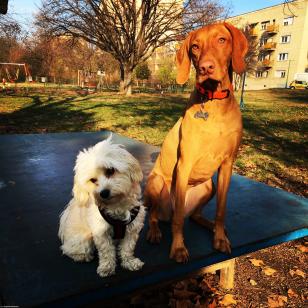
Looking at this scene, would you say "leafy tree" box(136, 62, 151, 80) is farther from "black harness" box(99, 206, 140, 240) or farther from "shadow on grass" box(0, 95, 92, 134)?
"black harness" box(99, 206, 140, 240)

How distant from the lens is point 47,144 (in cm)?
611

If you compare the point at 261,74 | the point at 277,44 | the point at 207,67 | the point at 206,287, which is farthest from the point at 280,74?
the point at 207,67

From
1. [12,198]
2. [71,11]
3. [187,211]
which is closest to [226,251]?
[187,211]

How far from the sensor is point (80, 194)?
2104 mm

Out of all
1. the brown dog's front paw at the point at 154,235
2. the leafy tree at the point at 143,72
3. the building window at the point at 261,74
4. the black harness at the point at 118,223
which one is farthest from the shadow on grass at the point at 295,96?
the building window at the point at 261,74

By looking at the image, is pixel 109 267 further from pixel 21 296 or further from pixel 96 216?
pixel 21 296

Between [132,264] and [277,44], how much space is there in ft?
197

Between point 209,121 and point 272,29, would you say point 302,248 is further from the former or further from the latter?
point 272,29

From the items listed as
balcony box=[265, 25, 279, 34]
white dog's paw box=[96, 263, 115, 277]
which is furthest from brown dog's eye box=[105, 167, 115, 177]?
balcony box=[265, 25, 279, 34]

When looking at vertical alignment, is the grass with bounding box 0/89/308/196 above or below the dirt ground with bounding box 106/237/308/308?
above

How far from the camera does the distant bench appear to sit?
75.4 inches

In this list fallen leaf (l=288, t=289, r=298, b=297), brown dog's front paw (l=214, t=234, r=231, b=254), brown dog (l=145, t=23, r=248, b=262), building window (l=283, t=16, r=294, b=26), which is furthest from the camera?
building window (l=283, t=16, r=294, b=26)

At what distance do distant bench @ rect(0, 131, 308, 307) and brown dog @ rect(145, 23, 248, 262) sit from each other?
17 centimetres

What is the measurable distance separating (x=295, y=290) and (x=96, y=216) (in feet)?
7.97
